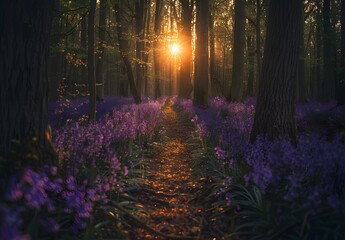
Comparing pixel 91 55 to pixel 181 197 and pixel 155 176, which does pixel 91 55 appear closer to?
pixel 155 176

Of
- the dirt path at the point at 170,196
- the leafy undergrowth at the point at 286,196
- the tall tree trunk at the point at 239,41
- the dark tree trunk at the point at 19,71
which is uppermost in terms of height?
the tall tree trunk at the point at 239,41

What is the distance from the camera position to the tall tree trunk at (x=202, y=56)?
54.9 feet

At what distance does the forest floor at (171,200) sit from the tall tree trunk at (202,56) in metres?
8.87

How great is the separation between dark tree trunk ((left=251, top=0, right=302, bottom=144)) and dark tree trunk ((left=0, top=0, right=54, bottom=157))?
412 cm

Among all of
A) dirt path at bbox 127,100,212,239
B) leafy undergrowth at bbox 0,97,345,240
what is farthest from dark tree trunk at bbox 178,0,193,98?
leafy undergrowth at bbox 0,97,345,240

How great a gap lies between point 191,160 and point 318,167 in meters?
3.70

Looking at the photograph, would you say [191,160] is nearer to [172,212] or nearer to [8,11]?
[172,212]

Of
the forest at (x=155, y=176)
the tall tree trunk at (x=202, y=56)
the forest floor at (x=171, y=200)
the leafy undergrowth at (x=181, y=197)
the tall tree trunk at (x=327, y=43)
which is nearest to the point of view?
the leafy undergrowth at (x=181, y=197)

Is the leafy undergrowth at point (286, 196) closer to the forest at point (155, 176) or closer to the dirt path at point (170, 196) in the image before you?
the forest at point (155, 176)

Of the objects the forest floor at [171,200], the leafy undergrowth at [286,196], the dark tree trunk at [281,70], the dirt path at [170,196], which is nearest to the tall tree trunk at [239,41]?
the dirt path at [170,196]

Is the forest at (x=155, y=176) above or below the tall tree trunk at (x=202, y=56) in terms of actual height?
below

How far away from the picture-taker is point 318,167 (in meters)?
4.14

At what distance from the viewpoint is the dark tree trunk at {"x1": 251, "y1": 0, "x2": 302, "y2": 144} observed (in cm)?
620

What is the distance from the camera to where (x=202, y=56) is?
A: 16953mm
